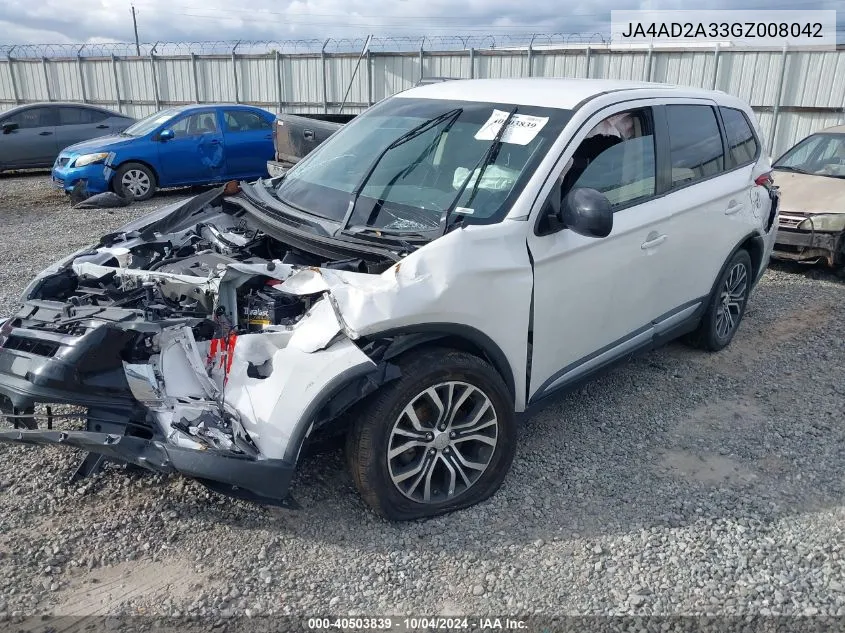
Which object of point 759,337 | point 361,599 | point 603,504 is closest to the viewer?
point 361,599

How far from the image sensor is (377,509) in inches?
124

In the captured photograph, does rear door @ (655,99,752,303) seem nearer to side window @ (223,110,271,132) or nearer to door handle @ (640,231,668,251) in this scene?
door handle @ (640,231,668,251)

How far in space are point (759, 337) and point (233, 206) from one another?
14.1 feet

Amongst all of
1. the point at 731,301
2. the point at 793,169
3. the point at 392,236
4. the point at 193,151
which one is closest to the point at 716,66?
the point at 793,169

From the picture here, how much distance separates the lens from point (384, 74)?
Result: 16.6m

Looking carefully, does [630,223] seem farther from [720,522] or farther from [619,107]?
[720,522]

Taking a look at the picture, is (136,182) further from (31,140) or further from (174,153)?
(31,140)

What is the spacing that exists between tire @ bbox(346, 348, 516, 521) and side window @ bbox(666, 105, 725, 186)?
80.6 inches

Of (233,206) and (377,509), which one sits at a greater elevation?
(233,206)

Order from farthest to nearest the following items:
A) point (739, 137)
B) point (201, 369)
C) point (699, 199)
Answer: point (739, 137)
point (699, 199)
point (201, 369)

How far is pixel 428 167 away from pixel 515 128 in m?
0.51

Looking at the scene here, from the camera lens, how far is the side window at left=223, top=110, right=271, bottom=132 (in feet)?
39.0

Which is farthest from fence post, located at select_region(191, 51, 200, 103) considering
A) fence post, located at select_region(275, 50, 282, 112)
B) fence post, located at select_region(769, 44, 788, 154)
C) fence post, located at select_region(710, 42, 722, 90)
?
fence post, located at select_region(769, 44, 788, 154)

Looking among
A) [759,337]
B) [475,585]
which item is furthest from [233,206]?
[759,337]
